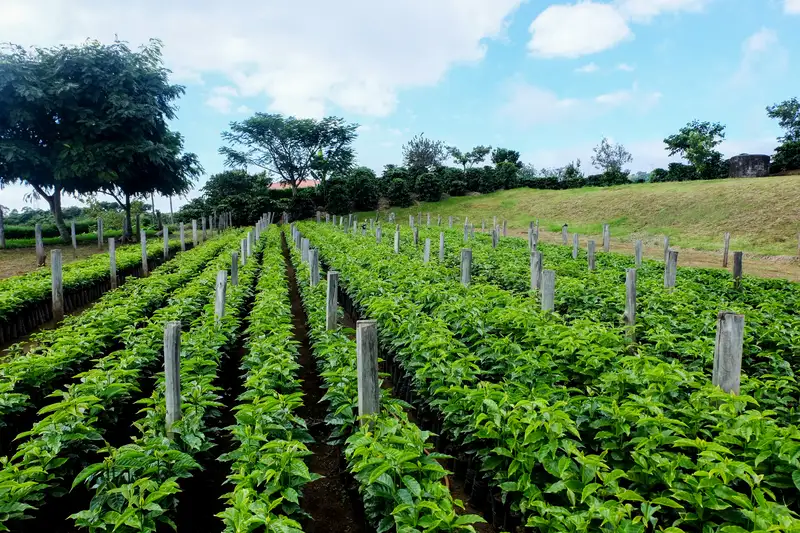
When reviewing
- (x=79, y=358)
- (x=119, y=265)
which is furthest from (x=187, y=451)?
(x=119, y=265)

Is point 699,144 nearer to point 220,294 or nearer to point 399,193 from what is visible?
point 399,193

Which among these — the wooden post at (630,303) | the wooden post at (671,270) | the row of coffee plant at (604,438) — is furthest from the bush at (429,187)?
the row of coffee plant at (604,438)

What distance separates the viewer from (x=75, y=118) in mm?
26219

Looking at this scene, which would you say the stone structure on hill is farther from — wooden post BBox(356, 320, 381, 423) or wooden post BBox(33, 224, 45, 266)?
wooden post BBox(33, 224, 45, 266)

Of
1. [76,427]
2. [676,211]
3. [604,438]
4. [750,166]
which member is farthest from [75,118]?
[750,166]

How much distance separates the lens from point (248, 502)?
2725mm

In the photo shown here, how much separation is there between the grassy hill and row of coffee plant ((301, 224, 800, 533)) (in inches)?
909

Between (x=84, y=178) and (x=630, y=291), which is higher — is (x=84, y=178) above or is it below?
above

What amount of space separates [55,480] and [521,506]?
341cm

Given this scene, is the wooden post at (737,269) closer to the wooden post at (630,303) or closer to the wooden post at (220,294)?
the wooden post at (630,303)

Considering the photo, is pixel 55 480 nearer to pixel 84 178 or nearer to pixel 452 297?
pixel 452 297


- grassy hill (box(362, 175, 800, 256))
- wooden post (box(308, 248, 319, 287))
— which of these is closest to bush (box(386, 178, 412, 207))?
grassy hill (box(362, 175, 800, 256))

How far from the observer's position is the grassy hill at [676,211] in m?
25.0

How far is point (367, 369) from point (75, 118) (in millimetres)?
30526
